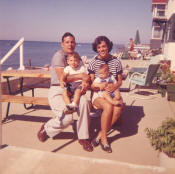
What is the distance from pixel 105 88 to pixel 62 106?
80 cm

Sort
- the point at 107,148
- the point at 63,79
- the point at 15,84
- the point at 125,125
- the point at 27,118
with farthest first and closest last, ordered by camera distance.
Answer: the point at 15,84, the point at 27,118, the point at 125,125, the point at 63,79, the point at 107,148

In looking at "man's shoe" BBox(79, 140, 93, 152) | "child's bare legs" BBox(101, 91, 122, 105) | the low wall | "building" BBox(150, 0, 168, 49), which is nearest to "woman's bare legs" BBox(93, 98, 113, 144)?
"child's bare legs" BBox(101, 91, 122, 105)

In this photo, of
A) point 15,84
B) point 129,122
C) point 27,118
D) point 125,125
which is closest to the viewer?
point 125,125

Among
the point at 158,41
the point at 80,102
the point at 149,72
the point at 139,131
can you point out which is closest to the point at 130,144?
the point at 139,131

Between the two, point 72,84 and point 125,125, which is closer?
point 72,84

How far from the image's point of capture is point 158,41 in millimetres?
27844

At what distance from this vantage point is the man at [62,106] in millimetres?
3576

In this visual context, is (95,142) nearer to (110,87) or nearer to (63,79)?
(110,87)

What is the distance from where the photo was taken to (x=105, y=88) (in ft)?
12.9

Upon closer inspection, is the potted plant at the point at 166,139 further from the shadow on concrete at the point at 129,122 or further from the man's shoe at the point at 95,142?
the shadow on concrete at the point at 129,122

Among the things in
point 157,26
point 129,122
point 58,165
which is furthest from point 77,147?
point 157,26

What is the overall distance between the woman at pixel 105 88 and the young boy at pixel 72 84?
317mm

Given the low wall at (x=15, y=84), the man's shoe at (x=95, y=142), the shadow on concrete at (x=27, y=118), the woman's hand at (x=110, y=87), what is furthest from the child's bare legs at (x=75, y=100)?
the low wall at (x=15, y=84)

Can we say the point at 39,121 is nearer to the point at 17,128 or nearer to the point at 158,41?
the point at 17,128
